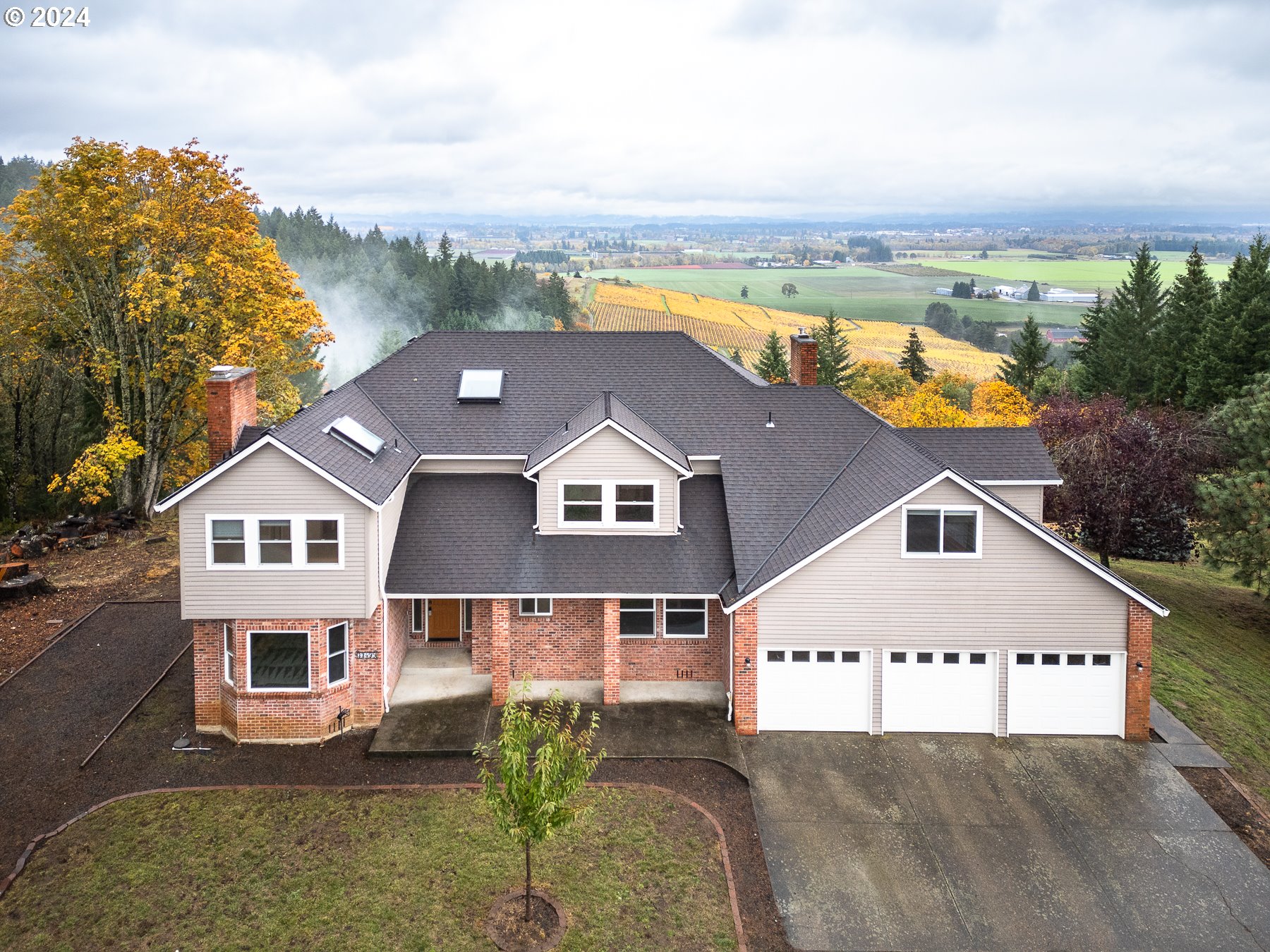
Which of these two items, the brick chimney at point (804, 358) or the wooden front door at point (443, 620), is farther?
the brick chimney at point (804, 358)

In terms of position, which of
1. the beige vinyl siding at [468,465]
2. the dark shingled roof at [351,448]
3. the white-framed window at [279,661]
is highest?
the dark shingled roof at [351,448]

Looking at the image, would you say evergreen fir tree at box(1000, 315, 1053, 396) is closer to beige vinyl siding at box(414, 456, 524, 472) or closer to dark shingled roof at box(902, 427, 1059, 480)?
dark shingled roof at box(902, 427, 1059, 480)

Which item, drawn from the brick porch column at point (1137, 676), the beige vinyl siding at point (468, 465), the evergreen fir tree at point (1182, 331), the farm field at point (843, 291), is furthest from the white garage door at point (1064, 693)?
the farm field at point (843, 291)

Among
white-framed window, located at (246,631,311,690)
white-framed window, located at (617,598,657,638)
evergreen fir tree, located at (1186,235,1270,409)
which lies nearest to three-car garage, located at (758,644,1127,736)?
white-framed window, located at (617,598,657,638)

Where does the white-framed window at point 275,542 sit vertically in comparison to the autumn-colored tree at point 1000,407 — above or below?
below

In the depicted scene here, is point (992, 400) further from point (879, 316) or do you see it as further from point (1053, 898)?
point (879, 316)

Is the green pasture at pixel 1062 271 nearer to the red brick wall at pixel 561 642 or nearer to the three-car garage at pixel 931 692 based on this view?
the three-car garage at pixel 931 692

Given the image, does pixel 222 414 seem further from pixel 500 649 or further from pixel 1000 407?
pixel 1000 407
